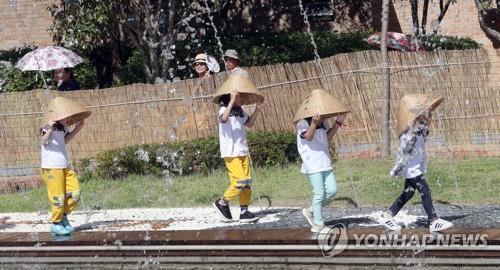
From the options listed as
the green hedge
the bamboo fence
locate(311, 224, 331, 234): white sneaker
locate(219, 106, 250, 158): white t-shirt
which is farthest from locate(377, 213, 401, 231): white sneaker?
the bamboo fence

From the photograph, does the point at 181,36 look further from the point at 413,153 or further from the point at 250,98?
the point at 413,153

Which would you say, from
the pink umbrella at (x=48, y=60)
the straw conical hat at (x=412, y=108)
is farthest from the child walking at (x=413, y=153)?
the pink umbrella at (x=48, y=60)

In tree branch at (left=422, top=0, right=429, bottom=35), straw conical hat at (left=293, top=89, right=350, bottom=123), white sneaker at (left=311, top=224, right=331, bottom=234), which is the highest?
tree branch at (left=422, top=0, right=429, bottom=35)

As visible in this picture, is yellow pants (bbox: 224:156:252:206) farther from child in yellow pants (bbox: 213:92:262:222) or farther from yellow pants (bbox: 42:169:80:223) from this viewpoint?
yellow pants (bbox: 42:169:80:223)

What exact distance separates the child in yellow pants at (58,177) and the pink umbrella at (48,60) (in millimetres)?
6853

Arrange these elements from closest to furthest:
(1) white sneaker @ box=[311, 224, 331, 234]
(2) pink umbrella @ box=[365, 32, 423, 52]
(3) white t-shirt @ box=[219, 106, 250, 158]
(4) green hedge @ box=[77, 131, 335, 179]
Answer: (1) white sneaker @ box=[311, 224, 331, 234] < (3) white t-shirt @ box=[219, 106, 250, 158] < (4) green hedge @ box=[77, 131, 335, 179] < (2) pink umbrella @ box=[365, 32, 423, 52]

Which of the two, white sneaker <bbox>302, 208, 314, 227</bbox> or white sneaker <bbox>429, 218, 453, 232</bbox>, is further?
white sneaker <bbox>302, 208, 314, 227</bbox>

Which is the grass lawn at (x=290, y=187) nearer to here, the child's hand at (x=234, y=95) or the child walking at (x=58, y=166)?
the child's hand at (x=234, y=95)

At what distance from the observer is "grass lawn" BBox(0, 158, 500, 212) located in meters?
10.6

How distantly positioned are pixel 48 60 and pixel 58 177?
24.1ft

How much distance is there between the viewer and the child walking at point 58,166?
8.99m

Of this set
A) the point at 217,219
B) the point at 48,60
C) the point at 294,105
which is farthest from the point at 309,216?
the point at 48,60

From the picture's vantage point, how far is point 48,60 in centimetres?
1598

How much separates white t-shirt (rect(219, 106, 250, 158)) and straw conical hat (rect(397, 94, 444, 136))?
1690 millimetres
